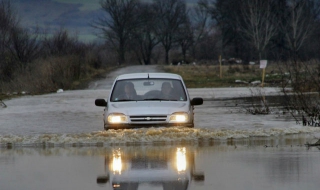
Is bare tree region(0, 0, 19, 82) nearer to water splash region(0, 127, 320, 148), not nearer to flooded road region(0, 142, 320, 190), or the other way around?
water splash region(0, 127, 320, 148)

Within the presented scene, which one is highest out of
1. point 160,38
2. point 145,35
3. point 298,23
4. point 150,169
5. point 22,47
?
point 145,35

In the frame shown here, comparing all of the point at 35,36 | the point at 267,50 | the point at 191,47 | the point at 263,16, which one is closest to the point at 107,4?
the point at 191,47

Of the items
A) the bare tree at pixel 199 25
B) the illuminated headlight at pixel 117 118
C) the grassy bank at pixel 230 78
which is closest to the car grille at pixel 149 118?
the illuminated headlight at pixel 117 118

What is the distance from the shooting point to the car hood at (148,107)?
649 inches

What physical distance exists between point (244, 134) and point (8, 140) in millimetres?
5163

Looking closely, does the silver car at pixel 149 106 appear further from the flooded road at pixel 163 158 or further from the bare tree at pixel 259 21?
the bare tree at pixel 259 21

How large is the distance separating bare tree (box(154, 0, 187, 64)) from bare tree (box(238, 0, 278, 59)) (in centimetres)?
3851

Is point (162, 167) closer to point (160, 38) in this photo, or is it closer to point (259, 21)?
point (259, 21)

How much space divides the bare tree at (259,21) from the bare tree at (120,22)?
34.3 meters

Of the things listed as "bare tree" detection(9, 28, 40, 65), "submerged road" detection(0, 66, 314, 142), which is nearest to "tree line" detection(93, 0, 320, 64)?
"bare tree" detection(9, 28, 40, 65)

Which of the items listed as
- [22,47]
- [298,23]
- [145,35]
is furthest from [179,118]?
[145,35]

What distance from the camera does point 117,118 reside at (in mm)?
16641

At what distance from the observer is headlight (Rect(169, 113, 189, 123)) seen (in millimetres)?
16531

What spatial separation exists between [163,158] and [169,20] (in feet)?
410
